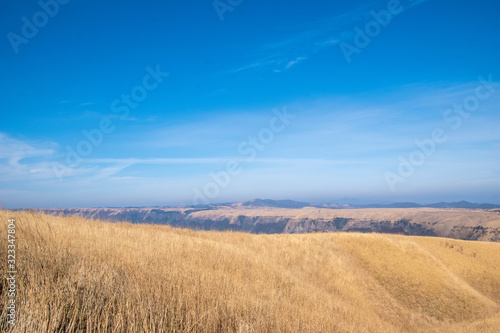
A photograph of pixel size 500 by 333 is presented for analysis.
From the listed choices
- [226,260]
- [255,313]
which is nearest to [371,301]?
[226,260]

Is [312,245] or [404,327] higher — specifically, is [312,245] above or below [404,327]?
above

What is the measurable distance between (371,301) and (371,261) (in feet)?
24.5

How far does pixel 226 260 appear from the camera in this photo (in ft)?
35.2

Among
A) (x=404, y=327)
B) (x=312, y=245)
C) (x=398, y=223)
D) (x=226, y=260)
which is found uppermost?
(x=226, y=260)

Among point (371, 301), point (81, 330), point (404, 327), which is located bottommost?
point (404, 327)

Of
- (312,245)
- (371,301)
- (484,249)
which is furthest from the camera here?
(484,249)

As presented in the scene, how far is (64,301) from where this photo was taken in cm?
416

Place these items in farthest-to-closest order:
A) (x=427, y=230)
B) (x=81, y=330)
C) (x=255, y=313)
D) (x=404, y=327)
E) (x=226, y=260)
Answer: (x=427, y=230) → (x=404, y=327) → (x=226, y=260) → (x=255, y=313) → (x=81, y=330)

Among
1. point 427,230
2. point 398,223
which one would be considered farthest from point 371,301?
point 398,223

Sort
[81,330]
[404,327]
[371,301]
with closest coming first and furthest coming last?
[81,330], [404,327], [371,301]

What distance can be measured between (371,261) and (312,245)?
19.5 ft

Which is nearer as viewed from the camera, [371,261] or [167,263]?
[167,263]

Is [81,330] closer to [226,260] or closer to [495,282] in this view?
[226,260]

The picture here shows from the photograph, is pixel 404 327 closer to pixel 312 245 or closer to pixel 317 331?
pixel 312 245
